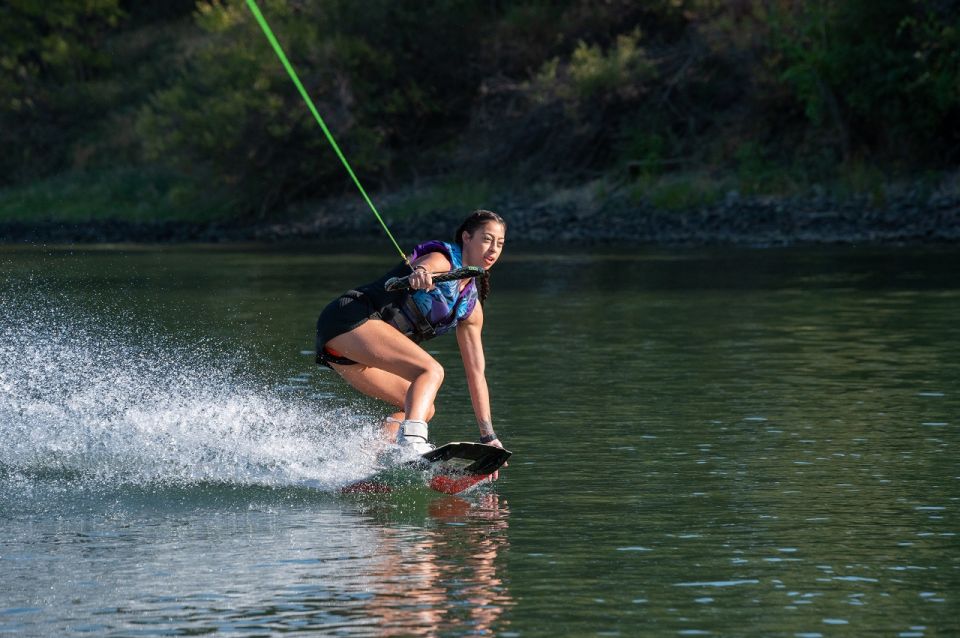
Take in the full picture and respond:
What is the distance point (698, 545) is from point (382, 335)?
6.58ft

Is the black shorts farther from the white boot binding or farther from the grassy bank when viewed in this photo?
the grassy bank

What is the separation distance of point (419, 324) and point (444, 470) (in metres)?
0.72

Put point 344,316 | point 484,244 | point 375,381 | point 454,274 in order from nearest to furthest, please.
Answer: point 454,274, point 484,244, point 344,316, point 375,381

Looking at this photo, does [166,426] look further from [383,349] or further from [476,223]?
[476,223]

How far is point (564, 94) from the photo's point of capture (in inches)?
1882

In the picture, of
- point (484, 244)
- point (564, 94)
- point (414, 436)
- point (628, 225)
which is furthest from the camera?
point (564, 94)

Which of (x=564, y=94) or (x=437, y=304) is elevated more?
(x=564, y=94)

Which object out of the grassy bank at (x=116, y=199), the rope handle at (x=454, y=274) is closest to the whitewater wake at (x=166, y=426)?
the rope handle at (x=454, y=274)

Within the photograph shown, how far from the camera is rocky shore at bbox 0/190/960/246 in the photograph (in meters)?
39.6

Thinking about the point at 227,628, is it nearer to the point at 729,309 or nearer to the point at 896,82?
the point at 729,309

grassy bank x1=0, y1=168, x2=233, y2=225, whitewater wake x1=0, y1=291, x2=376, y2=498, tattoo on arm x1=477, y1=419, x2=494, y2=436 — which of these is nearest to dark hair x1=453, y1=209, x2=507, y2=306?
tattoo on arm x1=477, y1=419, x2=494, y2=436

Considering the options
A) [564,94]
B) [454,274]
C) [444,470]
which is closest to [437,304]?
[454,274]

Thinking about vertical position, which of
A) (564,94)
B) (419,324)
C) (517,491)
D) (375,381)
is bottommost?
(517,491)

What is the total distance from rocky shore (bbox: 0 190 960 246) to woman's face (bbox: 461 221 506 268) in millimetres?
29495
